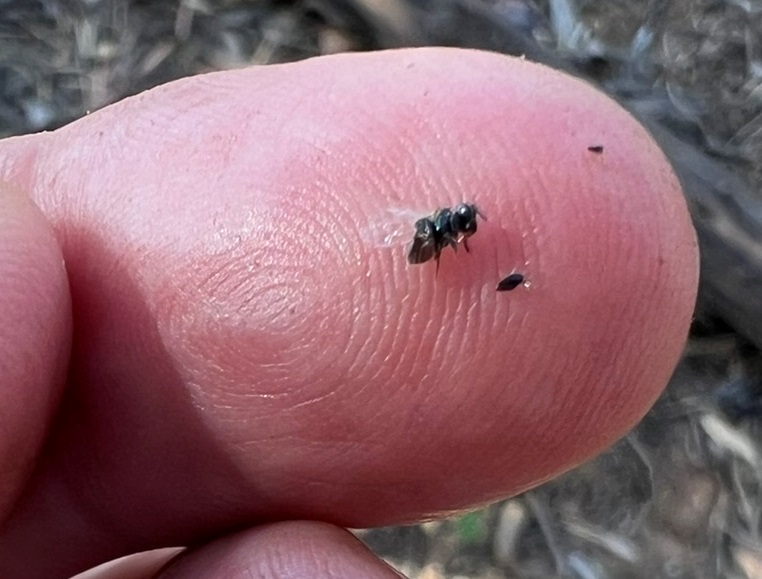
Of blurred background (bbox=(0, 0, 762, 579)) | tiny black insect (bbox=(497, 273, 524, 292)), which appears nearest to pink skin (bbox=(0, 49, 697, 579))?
tiny black insect (bbox=(497, 273, 524, 292))

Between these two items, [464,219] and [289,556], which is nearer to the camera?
[464,219]

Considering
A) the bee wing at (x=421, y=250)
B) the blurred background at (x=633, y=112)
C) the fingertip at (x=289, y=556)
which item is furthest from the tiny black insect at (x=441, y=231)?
the blurred background at (x=633, y=112)

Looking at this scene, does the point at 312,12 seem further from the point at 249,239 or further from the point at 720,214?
the point at 249,239

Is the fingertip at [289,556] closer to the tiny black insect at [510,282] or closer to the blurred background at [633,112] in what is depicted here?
the tiny black insect at [510,282]

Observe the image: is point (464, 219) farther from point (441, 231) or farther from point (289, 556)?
point (289, 556)

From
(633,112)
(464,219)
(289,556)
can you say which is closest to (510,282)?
(464,219)

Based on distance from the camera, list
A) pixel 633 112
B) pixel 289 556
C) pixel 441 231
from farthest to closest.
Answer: pixel 633 112 < pixel 289 556 < pixel 441 231
